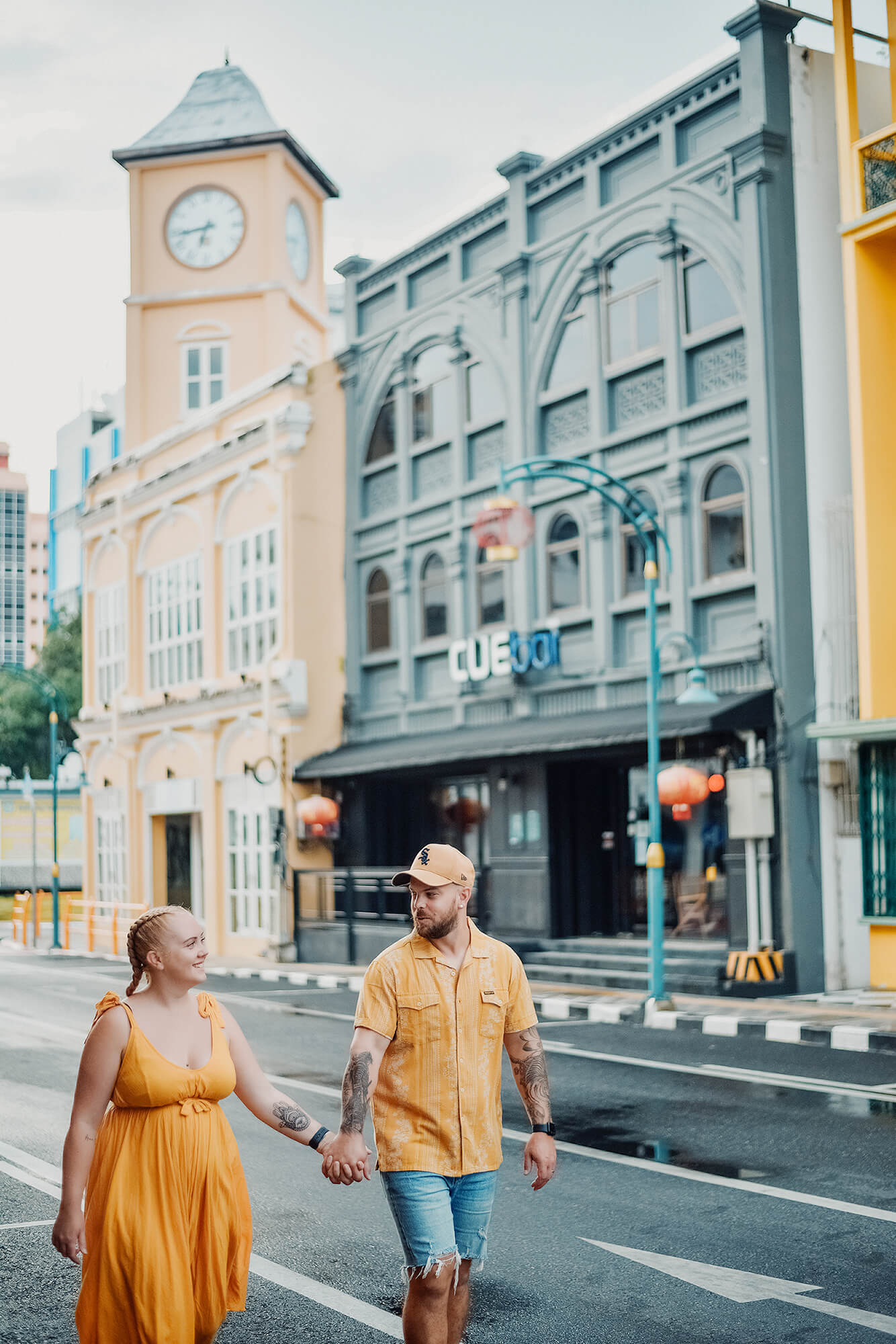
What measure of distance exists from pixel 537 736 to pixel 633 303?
6113mm

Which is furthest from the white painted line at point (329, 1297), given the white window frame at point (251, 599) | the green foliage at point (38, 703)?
the green foliage at point (38, 703)

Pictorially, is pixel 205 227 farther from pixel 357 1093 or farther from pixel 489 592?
pixel 357 1093

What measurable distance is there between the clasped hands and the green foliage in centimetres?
5040

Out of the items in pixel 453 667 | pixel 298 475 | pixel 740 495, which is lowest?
Answer: pixel 453 667

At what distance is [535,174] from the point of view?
22234 mm

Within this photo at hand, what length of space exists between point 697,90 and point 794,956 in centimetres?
1103

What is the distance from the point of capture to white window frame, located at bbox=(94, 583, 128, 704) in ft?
110

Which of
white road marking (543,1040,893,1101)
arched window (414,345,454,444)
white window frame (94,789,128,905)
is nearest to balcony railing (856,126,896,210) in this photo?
arched window (414,345,454,444)

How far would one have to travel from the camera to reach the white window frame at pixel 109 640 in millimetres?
33594

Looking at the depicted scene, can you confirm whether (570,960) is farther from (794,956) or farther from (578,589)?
(578,589)

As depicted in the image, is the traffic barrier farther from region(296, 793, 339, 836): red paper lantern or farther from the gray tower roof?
the gray tower roof

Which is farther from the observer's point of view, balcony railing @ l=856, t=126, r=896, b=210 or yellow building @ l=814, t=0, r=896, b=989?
balcony railing @ l=856, t=126, r=896, b=210

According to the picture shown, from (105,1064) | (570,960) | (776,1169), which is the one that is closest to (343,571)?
(570,960)

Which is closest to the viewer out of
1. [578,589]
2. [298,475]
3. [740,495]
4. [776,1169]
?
[776,1169]
